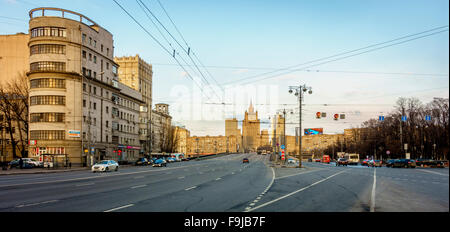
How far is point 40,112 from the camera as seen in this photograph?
5919 cm

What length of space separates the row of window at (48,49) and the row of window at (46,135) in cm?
1281

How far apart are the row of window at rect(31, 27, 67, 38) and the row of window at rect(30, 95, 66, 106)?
9.95 meters

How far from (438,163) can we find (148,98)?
121226 millimetres

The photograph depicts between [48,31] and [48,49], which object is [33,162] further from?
[48,31]

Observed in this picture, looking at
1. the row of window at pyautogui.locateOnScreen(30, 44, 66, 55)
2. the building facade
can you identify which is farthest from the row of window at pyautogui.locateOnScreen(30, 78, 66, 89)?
the building facade

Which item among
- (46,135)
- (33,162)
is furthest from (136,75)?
(33,162)

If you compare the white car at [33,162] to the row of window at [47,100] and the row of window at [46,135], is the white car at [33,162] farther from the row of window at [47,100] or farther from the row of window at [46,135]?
the row of window at [47,100]

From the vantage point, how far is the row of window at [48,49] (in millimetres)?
58844

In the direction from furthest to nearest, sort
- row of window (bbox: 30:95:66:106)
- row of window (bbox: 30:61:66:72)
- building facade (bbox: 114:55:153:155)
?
building facade (bbox: 114:55:153:155) → row of window (bbox: 30:95:66:106) → row of window (bbox: 30:61:66:72)

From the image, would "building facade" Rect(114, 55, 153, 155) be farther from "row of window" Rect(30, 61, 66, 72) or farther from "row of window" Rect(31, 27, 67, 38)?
"row of window" Rect(31, 27, 67, 38)

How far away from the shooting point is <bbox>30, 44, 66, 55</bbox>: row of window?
2317 inches

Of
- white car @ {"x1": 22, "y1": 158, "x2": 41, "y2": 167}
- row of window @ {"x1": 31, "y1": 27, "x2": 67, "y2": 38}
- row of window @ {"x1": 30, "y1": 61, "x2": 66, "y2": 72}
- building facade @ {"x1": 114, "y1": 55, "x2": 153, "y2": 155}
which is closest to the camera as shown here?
white car @ {"x1": 22, "y1": 158, "x2": 41, "y2": 167}
